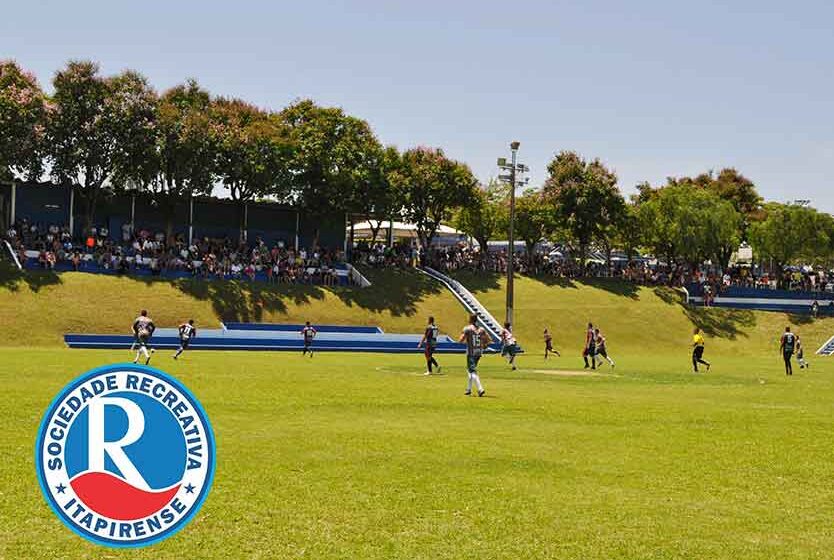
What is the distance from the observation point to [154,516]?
16.7 ft

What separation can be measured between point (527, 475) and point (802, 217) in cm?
8265

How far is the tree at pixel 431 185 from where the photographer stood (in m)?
79.4

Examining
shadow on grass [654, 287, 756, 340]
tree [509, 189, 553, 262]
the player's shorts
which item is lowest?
the player's shorts

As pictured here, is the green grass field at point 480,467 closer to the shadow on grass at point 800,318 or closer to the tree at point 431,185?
the shadow on grass at point 800,318

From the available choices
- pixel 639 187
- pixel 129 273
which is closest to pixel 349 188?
pixel 129 273

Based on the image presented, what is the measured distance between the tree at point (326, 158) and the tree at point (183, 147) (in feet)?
21.0

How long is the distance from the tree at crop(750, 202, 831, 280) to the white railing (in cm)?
3350

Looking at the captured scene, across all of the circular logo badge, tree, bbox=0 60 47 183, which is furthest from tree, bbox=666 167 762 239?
the circular logo badge

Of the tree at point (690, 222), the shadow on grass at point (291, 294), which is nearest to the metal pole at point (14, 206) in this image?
the shadow on grass at point (291, 294)

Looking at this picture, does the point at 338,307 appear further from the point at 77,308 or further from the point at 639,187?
the point at 639,187

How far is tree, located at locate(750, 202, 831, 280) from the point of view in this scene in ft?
293

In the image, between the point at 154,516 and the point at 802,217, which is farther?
the point at 802,217

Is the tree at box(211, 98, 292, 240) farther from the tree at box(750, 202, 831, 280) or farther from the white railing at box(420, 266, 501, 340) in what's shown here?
the tree at box(750, 202, 831, 280)

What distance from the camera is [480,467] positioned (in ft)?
47.0
